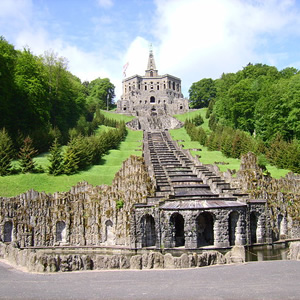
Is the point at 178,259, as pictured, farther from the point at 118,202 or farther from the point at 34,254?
the point at 118,202

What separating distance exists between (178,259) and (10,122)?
51.9 metres

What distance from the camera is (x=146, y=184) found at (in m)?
41.8

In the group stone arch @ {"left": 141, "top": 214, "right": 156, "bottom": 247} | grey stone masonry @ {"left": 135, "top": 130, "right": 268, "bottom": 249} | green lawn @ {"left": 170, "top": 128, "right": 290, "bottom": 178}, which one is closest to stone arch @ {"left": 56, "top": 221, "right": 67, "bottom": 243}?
grey stone masonry @ {"left": 135, "top": 130, "right": 268, "bottom": 249}

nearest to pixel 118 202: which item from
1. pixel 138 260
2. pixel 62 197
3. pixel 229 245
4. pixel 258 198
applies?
pixel 62 197

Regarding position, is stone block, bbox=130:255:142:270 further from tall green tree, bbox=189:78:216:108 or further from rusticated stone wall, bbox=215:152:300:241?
Result: tall green tree, bbox=189:78:216:108

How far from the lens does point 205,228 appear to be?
3816cm

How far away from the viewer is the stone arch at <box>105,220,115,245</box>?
3950cm

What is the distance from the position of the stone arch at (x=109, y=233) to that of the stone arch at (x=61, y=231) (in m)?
4.38

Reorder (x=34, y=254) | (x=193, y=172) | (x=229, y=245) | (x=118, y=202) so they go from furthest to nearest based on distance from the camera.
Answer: (x=193, y=172) < (x=118, y=202) < (x=229, y=245) < (x=34, y=254)

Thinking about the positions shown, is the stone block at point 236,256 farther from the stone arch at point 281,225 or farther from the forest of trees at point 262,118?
the forest of trees at point 262,118

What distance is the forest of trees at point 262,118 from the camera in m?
63.3

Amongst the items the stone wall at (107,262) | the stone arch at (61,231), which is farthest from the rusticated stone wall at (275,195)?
the stone arch at (61,231)

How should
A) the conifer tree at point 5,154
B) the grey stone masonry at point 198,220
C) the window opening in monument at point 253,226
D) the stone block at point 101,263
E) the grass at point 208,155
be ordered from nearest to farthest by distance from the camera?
1. the stone block at point 101,263
2. the grey stone masonry at point 198,220
3. the window opening in monument at point 253,226
4. the conifer tree at point 5,154
5. the grass at point 208,155

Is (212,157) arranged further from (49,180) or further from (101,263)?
(101,263)
